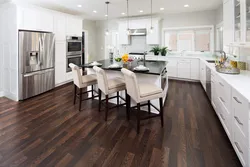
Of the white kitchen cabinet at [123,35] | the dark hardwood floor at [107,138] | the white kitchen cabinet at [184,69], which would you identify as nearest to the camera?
the dark hardwood floor at [107,138]

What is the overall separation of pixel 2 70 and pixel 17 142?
2.93 meters

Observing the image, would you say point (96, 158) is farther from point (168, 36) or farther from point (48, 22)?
point (168, 36)

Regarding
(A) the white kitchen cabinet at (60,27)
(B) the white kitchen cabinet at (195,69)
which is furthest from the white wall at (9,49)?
(B) the white kitchen cabinet at (195,69)

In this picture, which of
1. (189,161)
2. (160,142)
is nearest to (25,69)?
(160,142)

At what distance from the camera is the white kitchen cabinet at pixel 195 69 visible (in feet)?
18.6

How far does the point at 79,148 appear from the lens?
6.86 feet

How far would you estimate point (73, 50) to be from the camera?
222 inches

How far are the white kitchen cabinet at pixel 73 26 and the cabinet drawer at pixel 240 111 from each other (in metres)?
5.14

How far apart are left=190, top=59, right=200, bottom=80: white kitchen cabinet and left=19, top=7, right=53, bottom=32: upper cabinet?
16.2 feet

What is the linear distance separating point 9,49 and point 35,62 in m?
0.65

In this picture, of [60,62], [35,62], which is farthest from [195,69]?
[35,62]

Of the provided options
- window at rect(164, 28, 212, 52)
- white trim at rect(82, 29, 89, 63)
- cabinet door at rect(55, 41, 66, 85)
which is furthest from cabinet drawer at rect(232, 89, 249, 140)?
white trim at rect(82, 29, 89, 63)

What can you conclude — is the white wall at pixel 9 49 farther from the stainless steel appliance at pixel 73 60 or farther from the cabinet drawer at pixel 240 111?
the cabinet drawer at pixel 240 111

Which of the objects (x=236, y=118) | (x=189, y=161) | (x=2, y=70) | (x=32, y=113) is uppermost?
(x=2, y=70)
